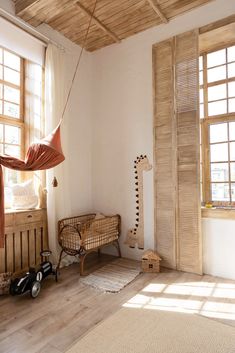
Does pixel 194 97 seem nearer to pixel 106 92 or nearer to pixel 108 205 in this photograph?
pixel 106 92

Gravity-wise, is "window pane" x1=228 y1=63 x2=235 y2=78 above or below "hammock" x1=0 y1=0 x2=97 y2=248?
above

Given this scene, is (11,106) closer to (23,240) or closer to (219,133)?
(23,240)

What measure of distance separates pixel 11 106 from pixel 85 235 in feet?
6.40

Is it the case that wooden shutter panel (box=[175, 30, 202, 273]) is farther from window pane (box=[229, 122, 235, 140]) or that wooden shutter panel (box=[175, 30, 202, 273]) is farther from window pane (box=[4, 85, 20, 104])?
window pane (box=[4, 85, 20, 104])

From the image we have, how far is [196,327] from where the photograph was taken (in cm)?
188

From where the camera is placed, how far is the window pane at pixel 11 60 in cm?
304

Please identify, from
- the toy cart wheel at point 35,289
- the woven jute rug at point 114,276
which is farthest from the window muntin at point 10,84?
the woven jute rug at point 114,276

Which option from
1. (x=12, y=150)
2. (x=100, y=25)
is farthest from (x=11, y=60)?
(x=100, y=25)

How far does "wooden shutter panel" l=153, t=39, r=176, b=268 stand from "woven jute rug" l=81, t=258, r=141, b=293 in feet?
1.54

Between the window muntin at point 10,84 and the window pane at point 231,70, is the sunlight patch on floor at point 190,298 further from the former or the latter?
the window muntin at point 10,84

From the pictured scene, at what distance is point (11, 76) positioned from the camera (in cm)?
312

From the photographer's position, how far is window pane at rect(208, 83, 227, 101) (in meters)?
3.15

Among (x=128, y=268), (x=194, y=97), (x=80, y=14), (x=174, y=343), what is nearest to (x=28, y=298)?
(x=128, y=268)

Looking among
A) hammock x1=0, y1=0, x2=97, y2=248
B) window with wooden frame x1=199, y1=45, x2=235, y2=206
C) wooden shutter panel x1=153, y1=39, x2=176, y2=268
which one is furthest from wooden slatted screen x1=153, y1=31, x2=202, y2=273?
hammock x1=0, y1=0, x2=97, y2=248
